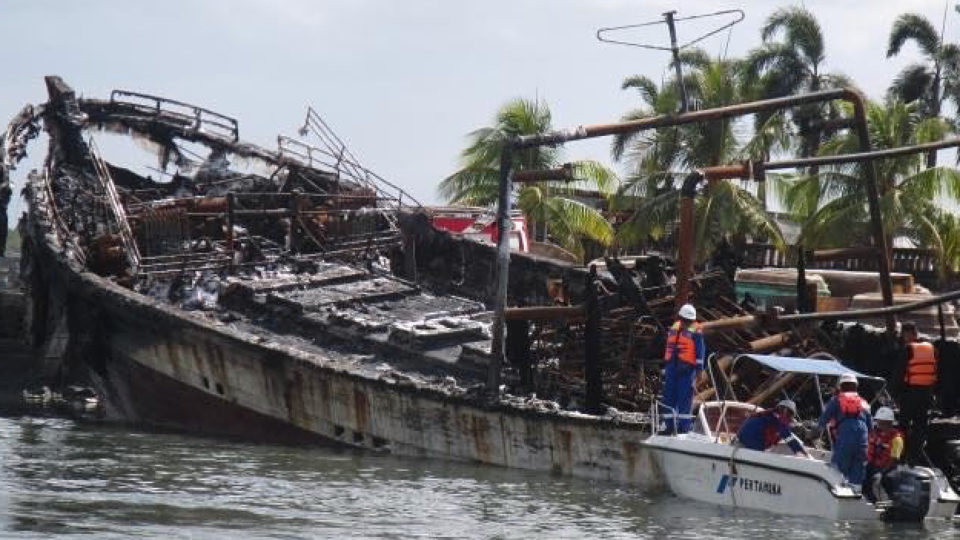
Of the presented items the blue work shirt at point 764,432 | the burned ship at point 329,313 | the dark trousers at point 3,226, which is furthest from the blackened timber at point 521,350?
the dark trousers at point 3,226

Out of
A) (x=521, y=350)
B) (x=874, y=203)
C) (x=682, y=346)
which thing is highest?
(x=874, y=203)

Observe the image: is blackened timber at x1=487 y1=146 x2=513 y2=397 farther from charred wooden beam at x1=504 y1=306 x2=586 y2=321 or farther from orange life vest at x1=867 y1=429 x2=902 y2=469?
orange life vest at x1=867 y1=429 x2=902 y2=469

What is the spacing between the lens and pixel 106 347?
25.2 m

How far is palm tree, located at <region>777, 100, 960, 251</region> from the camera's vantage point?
3172 centimetres

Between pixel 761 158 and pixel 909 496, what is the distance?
1371cm

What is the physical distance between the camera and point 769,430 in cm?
1758

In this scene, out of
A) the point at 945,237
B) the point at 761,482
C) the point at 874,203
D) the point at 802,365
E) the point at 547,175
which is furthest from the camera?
the point at 945,237

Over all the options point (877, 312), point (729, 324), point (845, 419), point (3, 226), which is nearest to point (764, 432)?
point (845, 419)

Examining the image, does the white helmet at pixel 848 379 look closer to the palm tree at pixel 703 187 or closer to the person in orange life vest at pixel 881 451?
the person in orange life vest at pixel 881 451

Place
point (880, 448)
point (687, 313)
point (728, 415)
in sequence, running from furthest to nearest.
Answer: point (728, 415)
point (687, 313)
point (880, 448)

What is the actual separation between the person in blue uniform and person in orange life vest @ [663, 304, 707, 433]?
901 millimetres

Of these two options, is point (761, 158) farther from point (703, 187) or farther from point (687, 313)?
point (687, 313)

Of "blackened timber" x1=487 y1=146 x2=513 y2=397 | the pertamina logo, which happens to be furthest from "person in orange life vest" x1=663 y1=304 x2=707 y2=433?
"blackened timber" x1=487 y1=146 x2=513 y2=397

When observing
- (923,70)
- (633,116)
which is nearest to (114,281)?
(633,116)
